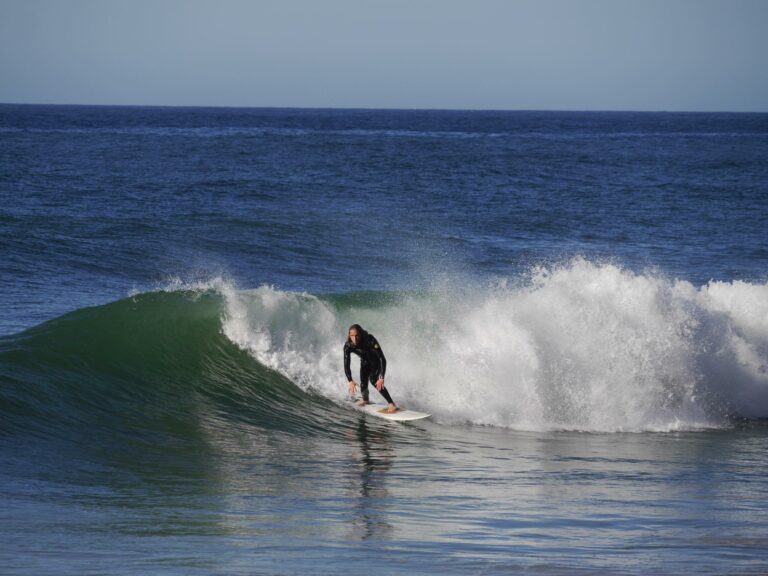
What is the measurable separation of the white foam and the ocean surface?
0.04 meters

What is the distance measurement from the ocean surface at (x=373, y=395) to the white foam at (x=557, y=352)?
4 cm

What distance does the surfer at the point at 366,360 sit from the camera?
481 inches

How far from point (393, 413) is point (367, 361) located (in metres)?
0.72

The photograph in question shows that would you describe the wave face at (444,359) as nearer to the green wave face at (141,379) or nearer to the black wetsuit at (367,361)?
the green wave face at (141,379)

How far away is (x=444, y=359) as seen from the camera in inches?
539

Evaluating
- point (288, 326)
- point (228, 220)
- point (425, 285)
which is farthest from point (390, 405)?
point (228, 220)

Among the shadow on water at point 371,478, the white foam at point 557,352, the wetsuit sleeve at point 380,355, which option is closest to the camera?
the shadow on water at point 371,478

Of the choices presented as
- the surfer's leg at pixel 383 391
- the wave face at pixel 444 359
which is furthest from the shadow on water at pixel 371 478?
the wave face at pixel 444 359

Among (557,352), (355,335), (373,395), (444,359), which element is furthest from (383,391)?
(557,352)

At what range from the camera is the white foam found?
509 inches

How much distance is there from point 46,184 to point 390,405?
2616 cm

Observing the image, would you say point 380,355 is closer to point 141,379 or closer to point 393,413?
point 393,413

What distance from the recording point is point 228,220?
28688 millimetres

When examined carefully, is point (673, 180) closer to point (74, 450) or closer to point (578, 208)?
point (578, 208)
